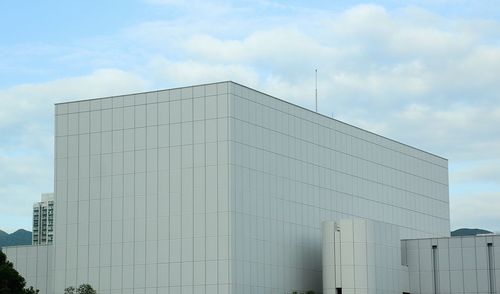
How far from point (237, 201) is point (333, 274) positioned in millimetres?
11329

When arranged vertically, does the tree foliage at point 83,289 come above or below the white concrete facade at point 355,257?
below

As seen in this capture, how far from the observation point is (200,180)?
83188mm

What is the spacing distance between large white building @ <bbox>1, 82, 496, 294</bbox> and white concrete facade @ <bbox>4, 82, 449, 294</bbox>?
3.9 inches

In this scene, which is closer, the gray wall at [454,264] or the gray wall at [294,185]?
the gray wall at [294,185]

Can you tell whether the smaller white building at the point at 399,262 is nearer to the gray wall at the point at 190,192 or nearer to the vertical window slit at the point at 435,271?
the vertical window slit at the point at 435,271

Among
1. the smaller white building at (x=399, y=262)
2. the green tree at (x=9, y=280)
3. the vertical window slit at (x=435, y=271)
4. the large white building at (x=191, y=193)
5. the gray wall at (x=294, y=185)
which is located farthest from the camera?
the vertical window slit at (x=435, y=271)

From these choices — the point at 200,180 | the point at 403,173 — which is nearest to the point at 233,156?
the point at 200,180

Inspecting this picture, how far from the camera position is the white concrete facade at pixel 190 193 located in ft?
270

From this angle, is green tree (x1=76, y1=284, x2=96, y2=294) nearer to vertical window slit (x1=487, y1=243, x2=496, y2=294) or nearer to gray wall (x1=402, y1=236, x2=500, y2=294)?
gray wall (x1=402, y1=236, x2=500, y2=294)

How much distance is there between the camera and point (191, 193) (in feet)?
274

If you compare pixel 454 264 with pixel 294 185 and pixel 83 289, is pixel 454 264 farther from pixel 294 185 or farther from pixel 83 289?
pixel 83 289

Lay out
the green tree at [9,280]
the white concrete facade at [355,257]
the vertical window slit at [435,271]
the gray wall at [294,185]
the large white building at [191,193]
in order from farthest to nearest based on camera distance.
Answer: the vertical window slit at [435,271], the white concrete facade at [355,257], the gray wall at [294,185], the large white building at [191,193], the green tree at [9,280]

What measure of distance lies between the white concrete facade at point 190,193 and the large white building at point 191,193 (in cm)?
10

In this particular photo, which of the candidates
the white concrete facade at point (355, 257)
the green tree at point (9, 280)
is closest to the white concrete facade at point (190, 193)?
the white concrete facade at point (355, 257)
